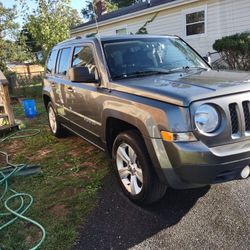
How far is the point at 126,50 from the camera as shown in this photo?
411 cm

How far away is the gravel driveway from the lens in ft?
9.30

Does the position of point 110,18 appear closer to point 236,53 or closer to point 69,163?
point 236,53

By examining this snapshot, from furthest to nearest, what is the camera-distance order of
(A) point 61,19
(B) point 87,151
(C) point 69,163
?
(A) point 61,19 → (B) point 87,151 → (C) point 69,163

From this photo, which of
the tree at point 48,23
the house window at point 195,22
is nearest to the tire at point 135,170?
the house window at point 195,22

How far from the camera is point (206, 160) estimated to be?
264 centimetres

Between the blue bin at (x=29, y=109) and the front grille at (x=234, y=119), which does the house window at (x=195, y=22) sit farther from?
the front grille at (x=234, y=119)

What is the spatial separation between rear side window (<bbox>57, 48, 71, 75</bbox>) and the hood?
6.12 feet

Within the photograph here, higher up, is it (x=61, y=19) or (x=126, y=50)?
(x=61, y=19)

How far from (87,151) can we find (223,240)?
3.19m

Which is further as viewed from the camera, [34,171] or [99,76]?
[34,171]

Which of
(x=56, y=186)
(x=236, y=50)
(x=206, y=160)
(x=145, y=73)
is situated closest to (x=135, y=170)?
(x=206, y=160)

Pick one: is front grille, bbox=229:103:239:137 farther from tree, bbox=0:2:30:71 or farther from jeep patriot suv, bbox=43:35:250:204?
tree, bbox=0:2:30:71

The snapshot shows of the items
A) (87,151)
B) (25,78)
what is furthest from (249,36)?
(25,78)

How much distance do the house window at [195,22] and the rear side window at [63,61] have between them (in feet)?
30.0
